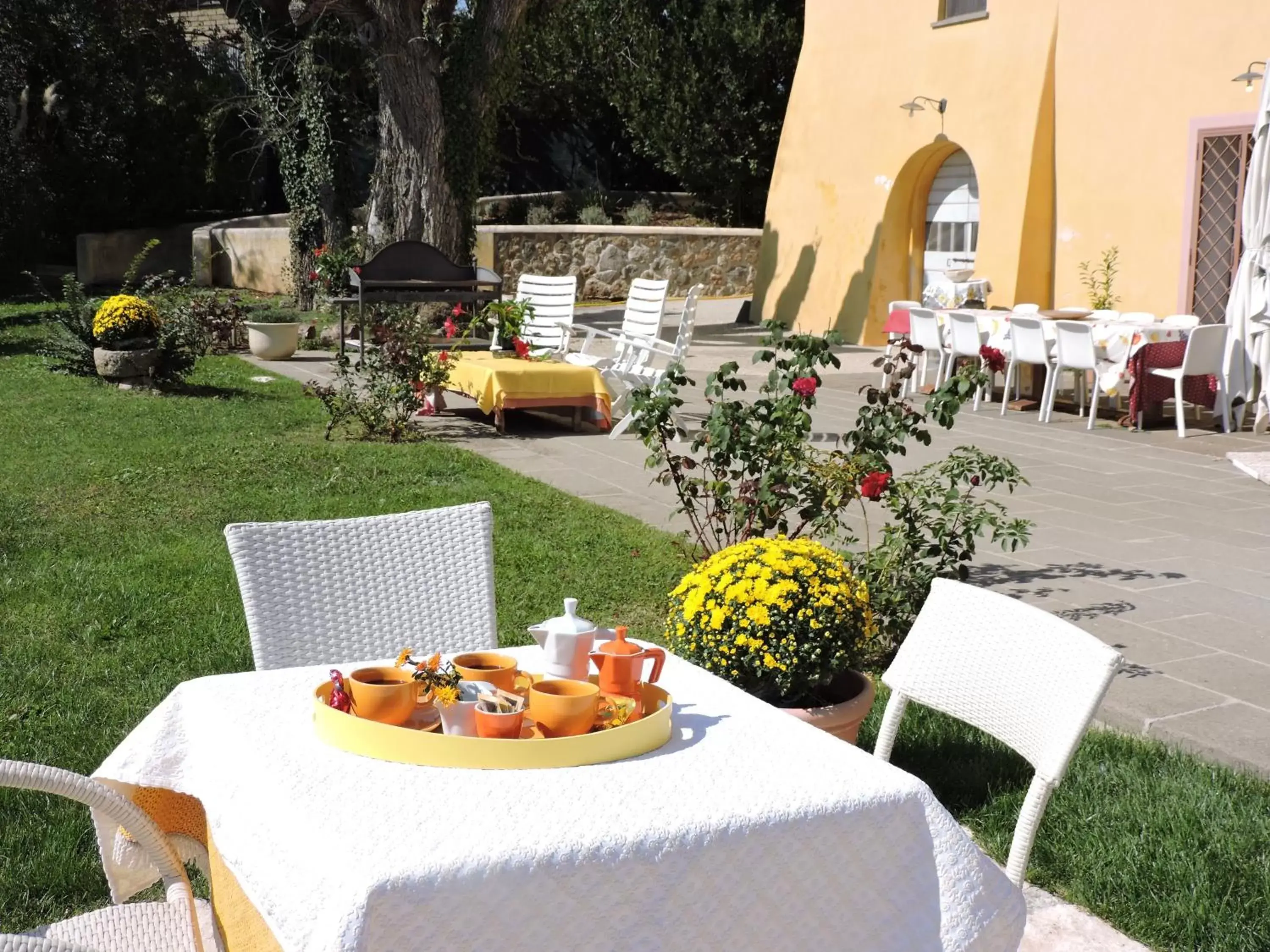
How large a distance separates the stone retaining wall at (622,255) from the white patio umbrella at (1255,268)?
33.2 ft

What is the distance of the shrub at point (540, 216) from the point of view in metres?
21.0

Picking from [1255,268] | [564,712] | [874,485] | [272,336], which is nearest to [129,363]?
[272,336]

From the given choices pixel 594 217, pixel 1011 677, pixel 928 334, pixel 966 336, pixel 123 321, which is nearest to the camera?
pixel 1011 677

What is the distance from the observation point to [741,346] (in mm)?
14570

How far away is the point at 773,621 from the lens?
9.95 feet

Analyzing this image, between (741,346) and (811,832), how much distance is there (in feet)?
43.0

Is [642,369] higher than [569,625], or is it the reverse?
[569,625]

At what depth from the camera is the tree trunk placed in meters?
14.2

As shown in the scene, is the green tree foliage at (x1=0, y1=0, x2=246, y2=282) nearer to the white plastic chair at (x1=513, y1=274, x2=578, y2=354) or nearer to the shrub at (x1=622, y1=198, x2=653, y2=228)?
the shrub at (x1=622, y1=198, x2=653, y2=228)

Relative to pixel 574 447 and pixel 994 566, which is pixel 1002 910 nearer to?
pixel 994 566

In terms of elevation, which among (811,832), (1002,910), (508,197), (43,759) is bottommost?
(43,759)

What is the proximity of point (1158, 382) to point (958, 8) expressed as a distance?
6136 millimetres

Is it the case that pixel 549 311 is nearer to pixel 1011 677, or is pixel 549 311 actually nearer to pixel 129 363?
pixel 129 363

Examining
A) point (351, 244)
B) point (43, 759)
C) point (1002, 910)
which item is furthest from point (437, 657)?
point (351, 244)
